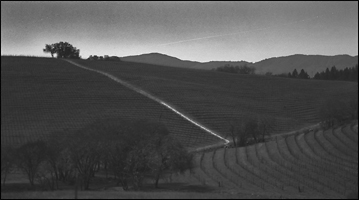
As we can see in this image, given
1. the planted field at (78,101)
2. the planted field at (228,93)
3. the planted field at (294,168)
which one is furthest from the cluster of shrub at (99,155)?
the planted field at (228,93)

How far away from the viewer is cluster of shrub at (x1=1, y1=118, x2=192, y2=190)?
28656mm

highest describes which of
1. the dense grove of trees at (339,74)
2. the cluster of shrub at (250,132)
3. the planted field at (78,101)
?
the dense grove of trees at (339,74)

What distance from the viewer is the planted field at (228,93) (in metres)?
73.4

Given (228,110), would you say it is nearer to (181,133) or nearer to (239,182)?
(181,133)

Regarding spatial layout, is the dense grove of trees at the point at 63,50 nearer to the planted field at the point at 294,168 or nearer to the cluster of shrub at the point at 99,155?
the planted field at the point at 294,168

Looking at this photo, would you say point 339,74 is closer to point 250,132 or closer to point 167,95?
point 250,132

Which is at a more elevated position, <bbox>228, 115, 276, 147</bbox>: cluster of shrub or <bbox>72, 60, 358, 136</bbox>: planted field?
<bbox>72, 60, 358, 136</bbox>: planted field

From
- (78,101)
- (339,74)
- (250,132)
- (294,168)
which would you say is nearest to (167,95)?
(78,101)

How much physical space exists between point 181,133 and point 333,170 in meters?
34.3

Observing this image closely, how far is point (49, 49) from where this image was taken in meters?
137

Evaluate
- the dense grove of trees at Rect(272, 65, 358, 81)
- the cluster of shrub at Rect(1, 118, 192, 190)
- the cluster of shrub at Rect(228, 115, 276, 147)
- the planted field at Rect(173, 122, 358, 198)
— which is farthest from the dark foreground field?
the cluster of shrub at Rect(228, 115, 276, 147)

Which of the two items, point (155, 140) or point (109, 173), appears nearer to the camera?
point (155, 140)

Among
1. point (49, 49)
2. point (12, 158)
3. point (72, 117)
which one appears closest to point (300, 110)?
point (72, 117)

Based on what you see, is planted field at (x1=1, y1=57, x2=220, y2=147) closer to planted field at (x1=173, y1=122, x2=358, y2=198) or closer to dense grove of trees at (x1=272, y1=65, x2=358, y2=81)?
planted field at (x1=173, y1=122, x2=358, y2=198)
